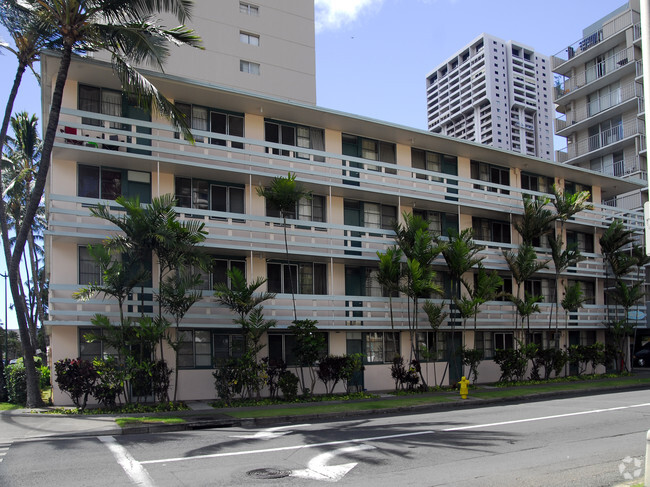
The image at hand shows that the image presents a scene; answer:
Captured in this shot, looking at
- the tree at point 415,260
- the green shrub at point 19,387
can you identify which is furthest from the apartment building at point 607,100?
the green shrub at point 19,387

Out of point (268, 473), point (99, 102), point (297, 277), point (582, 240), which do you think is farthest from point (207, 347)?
point (582, 240)

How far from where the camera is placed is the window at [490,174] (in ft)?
96.6

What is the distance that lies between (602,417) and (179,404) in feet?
40.1

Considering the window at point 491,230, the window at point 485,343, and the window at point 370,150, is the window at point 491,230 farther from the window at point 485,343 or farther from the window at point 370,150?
the window at point 370,150

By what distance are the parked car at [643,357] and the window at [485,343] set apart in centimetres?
1601

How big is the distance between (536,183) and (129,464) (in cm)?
2725

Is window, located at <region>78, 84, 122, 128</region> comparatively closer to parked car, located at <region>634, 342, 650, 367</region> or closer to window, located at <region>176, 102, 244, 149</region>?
window, located at <region>176, 102, 244, 149</region>

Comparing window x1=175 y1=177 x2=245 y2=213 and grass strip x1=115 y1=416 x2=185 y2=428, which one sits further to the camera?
window x1=175 y1=177 x2=245 y2=213

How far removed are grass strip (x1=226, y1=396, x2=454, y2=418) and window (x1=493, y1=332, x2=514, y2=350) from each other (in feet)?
29.3

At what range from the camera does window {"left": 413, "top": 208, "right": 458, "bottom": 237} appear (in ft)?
90.3

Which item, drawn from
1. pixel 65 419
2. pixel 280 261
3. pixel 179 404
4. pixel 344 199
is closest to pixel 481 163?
pixel 344 199

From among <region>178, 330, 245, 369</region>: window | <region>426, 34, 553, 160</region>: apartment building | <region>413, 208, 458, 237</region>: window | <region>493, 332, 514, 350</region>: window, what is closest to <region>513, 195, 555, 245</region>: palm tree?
<region>413, 208, 458, 237</region>: window

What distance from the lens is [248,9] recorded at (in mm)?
33344

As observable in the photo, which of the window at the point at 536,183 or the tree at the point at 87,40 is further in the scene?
the window at the point at 536,183
